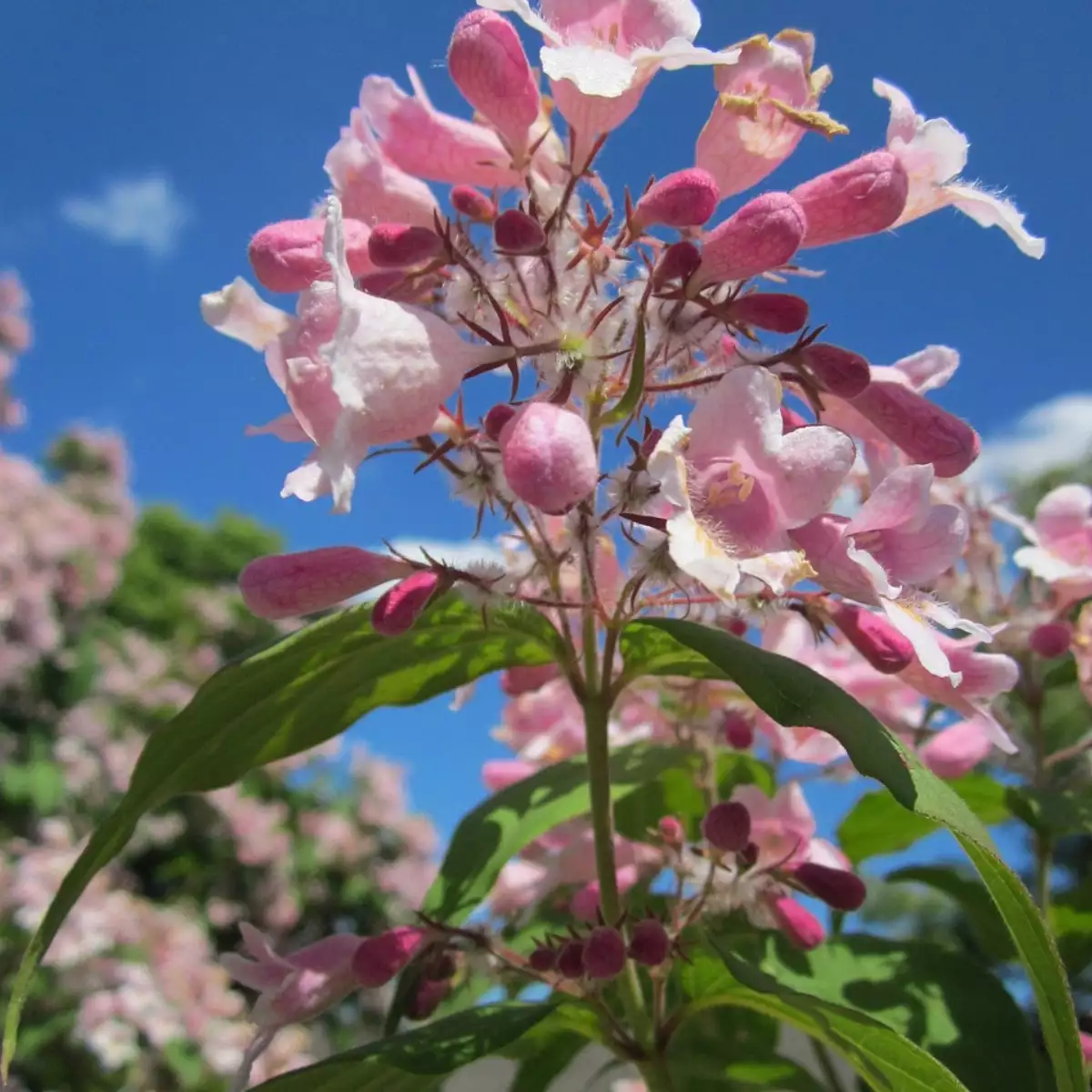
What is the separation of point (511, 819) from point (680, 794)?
37 centimetres

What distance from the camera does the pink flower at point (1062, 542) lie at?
4.28 ft

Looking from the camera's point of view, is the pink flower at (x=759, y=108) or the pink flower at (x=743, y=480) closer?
the pink flower at (x=743, y=480)

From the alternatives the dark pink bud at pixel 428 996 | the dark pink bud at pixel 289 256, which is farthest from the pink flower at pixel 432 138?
the dark pink bud at pixel 428 996

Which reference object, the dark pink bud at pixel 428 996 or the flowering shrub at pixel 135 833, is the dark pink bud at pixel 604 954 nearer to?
the dark pink bud at pixel 428 996

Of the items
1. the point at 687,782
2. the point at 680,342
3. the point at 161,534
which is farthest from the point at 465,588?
the point at 161,534

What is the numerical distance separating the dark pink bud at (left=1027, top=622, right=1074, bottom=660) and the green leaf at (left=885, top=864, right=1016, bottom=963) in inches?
11.1

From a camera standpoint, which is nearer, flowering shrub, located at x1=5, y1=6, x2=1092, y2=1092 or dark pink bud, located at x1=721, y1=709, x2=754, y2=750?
flowering shrub, located at x1=5, y1=6, x2=1092, y2=1092

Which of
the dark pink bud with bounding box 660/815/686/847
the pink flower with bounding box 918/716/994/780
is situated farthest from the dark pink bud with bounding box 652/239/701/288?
the pink flower with bounding box 918/716/994/780

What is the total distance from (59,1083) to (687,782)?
3715 mm

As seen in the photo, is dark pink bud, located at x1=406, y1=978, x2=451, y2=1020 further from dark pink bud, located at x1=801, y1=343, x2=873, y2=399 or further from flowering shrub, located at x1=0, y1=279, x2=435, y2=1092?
flowering shrub, located at x1=0, y1=279, x2=435, y2=1092

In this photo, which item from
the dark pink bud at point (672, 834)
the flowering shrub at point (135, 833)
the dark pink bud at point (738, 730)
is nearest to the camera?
the dark pink bud at point (672, 834)

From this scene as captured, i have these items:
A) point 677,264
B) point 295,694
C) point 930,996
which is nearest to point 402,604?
point 295,694

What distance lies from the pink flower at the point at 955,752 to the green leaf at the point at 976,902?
6.5 inches

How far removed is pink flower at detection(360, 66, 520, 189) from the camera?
0.91 m
